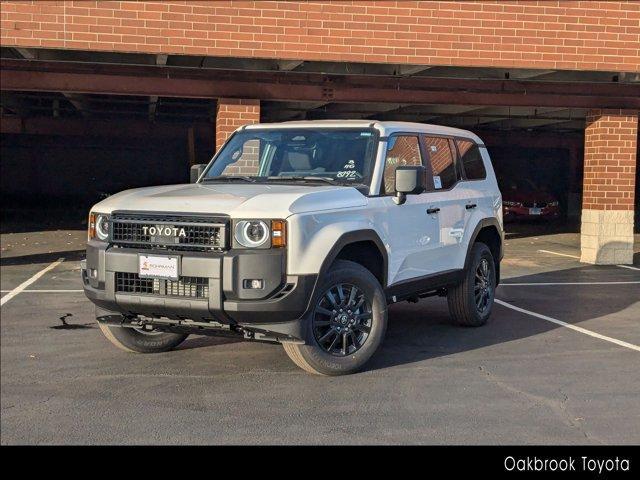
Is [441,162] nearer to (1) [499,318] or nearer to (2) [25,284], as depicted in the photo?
(1) [499,318]

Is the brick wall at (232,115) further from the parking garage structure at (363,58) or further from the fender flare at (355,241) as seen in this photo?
the fender flare at (355,241)

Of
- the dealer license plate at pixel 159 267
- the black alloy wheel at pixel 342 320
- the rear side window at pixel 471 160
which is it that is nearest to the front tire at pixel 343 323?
the black alloy wheel at pixel 342 320

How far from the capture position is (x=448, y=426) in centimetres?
512

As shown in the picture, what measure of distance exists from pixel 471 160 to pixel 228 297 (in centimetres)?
386

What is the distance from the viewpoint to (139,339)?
6984 millimetres

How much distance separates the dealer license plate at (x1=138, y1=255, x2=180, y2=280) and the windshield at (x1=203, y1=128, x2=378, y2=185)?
1.39 meters

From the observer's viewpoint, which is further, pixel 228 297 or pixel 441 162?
pixel 441 162

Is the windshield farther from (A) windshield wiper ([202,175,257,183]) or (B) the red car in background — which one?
(B) the red car in background

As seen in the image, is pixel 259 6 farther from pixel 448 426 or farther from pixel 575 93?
pixel 448 426

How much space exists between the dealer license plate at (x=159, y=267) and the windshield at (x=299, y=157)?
4.56 ft

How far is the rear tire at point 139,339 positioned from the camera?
6.89 meters

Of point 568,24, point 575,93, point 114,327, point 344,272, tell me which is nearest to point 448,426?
point 344,272

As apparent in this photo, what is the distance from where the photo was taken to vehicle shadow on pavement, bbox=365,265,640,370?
743cm

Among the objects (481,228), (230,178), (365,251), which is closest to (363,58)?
(481,228)
